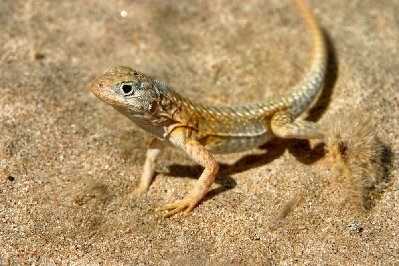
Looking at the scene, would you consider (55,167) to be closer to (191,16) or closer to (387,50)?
(191,16)

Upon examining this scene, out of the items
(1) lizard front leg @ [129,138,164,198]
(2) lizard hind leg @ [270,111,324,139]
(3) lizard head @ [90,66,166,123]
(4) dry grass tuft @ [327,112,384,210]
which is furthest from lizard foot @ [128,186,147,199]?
(4) dry grass tuft @ [327,112,384,210]

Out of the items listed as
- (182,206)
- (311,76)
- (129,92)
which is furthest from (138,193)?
(311,76)

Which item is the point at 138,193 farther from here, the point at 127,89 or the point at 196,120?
the point at 127,89

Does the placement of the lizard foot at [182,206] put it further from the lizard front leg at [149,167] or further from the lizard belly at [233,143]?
the lizard belly at [233,143]

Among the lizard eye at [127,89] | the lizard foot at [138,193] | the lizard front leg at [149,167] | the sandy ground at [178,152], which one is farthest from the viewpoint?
the lizard front leg at [149,167]

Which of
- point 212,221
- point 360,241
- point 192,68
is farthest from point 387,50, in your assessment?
point 212,221

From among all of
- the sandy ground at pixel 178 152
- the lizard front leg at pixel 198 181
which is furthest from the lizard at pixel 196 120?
the sandy ground at pixel 178 152

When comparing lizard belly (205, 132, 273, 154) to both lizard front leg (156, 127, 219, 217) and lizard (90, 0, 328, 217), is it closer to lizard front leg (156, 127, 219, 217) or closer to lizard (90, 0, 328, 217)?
lizard (90, 0, 328, 217)
